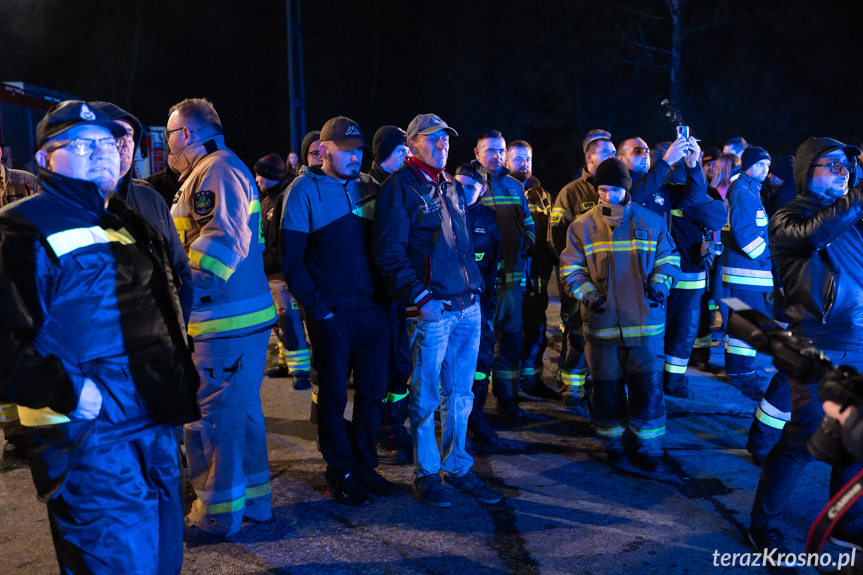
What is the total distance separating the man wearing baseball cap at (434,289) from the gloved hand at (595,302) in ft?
2.63

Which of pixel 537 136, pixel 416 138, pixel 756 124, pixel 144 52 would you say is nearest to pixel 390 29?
pixel 537 136

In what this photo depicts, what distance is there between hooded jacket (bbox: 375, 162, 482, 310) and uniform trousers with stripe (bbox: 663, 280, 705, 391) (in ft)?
9.59

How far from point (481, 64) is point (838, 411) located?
2027 cm

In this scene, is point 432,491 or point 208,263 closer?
point 208,263

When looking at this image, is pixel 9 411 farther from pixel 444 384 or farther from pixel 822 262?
pixel 822 262

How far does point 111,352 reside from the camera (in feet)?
8.11

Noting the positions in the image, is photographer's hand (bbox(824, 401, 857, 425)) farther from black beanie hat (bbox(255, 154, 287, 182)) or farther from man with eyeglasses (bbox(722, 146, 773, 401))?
black beanie hat (bbox(255, 154, 287, 182))

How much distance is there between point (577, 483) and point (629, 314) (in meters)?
1.18

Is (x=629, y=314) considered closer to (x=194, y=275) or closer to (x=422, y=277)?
(x=422, y=277)

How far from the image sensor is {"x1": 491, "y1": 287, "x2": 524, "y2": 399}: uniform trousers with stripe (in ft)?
19.1

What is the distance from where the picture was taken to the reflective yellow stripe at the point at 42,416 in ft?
7.66

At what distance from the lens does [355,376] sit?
4348 millimetres

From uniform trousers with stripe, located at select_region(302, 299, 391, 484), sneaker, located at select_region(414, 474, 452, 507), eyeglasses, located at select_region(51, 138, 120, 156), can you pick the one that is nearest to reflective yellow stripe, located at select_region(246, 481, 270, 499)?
uniform trousers with stripe, located at select_region(302, 299, 391, 484)

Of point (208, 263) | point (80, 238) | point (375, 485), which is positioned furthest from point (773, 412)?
point (80, 238)
